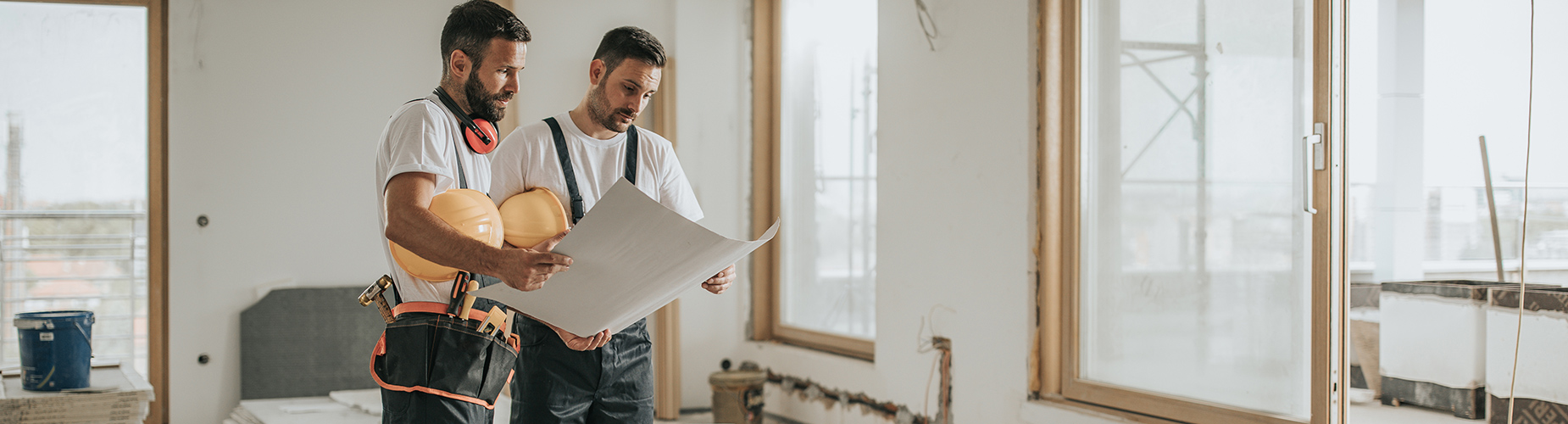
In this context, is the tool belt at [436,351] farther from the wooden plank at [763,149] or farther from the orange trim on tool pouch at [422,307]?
the wooden plank at [763,149]

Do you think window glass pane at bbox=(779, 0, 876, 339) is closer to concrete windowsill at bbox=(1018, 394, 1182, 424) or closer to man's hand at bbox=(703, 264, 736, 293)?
concrete windowsill at bbox=(1018, 394, 1182, 424)

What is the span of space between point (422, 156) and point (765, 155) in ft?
9.46

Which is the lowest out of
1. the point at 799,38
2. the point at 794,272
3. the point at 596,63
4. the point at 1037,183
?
the point at 794,272

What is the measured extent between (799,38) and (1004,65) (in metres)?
1.33

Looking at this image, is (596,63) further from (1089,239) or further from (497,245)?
(1089,239)

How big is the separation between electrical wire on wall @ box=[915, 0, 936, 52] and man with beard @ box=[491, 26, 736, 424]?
1.56 m

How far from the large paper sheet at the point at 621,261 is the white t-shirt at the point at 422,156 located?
18 centimetres

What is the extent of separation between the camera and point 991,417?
2826 millimetres

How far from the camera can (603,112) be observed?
1.57 metres

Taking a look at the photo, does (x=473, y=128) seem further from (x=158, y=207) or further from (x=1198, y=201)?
(x=158, y=207)

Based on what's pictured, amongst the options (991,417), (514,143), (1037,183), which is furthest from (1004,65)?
(514,143)

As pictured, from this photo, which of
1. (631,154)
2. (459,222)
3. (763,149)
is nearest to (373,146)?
(763,149)

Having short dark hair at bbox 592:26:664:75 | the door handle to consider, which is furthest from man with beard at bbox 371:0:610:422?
the door handle

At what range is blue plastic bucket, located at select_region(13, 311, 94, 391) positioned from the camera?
8.30 ft
